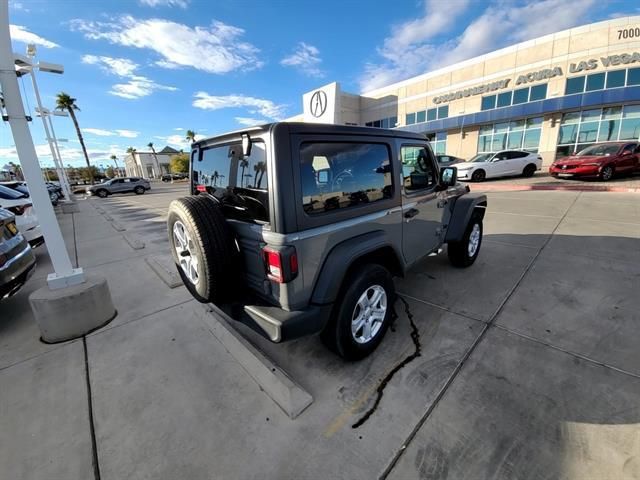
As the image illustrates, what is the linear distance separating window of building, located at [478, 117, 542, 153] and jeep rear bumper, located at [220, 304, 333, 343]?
2488cm

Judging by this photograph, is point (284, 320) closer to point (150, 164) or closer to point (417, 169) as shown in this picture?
point (417, 169)

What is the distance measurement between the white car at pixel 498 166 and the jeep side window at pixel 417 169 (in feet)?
44.5

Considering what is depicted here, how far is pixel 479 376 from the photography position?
2.23m

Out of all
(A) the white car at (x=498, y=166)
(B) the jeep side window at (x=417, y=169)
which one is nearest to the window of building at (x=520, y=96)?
(A) the white car at (x=498, y=166)

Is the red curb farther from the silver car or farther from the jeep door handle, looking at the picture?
the silver car

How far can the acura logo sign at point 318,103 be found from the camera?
6465 millimetres

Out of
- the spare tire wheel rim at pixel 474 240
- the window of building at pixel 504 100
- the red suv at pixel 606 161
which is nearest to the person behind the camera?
the spare tire wheel rim at pixel 474 240

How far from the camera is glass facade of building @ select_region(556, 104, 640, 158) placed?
16.9m

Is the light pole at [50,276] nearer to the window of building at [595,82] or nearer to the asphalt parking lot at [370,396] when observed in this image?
the asphalt parking lot at [370,396]

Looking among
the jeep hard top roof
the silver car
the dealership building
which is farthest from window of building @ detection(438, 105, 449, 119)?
the silver car

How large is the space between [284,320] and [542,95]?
26.2 meters

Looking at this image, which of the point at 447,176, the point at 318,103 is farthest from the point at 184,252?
the point at 318,103

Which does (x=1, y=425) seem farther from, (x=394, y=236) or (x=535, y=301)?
(x=535, y=301)

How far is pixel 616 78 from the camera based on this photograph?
672 inches
